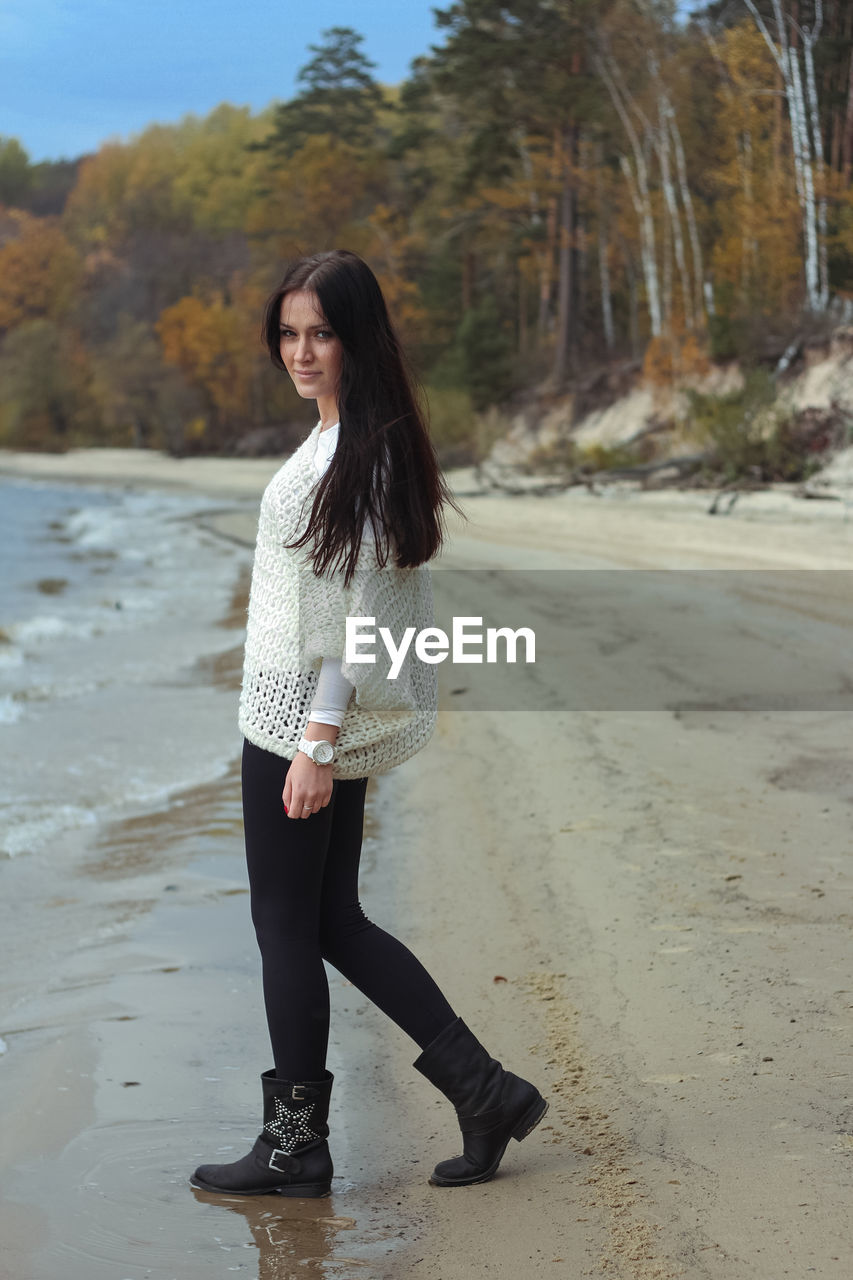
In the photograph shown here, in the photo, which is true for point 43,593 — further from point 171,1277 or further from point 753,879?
point 171,1277

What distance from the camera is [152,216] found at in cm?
6838

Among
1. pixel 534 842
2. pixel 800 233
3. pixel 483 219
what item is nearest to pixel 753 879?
pixel 534 842

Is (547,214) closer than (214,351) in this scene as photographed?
Yes

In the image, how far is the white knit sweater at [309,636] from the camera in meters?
2.15

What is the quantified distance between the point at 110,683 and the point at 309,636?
20.5 ft

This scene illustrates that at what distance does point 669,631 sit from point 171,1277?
21.2 feet

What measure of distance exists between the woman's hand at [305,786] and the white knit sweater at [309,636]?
0.13ft

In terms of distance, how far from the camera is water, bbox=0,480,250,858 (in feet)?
18.1

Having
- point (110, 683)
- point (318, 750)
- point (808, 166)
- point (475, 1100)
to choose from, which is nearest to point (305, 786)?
point (318, 750)

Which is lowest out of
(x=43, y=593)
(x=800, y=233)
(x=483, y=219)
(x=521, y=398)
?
(x=43, y=593)

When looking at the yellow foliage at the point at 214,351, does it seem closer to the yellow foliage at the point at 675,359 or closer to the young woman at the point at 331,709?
the yellow foliage at the point at 675,359

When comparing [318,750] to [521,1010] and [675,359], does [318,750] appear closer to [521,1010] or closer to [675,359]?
[521,1010]

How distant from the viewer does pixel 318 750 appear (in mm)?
2145

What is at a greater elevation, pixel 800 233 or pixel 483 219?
pixel 483 219
